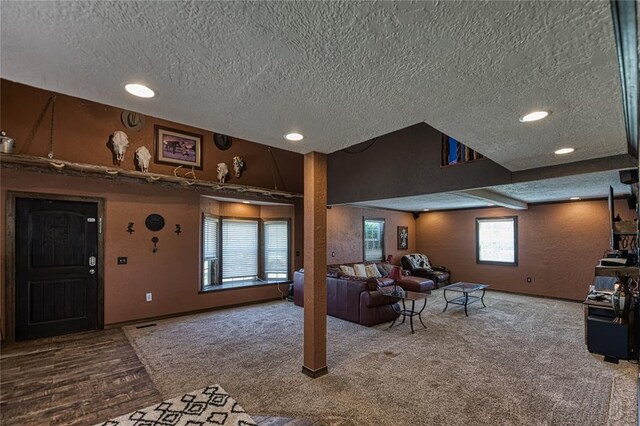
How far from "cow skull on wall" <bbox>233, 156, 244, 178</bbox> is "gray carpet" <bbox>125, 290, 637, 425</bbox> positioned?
110 inches

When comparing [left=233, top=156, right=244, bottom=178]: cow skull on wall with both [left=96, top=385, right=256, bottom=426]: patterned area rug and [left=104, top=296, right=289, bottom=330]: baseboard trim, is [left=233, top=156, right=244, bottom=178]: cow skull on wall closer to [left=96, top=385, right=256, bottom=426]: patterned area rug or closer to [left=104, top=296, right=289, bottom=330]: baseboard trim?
[left=104, top=296, right=289, bottom=330]: baseboard trim

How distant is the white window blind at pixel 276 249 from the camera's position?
6.92 metres

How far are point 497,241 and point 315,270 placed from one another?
672 cm

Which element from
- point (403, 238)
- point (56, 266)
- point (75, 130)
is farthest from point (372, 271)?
A: point (75, 130)

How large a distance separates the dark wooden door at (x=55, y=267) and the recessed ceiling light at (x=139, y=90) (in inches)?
143

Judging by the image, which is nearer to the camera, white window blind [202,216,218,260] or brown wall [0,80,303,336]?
brown wall [0,80,303,336]

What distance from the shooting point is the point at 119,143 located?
15.4 feet

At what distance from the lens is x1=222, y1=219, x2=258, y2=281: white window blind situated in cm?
641

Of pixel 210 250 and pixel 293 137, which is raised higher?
pixel 293 137

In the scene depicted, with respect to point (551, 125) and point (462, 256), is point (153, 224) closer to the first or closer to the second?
point (551, 125)

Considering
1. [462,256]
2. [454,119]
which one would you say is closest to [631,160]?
[454,119]

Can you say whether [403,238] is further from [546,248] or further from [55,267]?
[55,267]

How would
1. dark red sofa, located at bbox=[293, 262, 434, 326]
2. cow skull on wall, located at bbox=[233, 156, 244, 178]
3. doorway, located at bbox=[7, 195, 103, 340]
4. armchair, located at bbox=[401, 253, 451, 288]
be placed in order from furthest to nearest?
armchair, located at bbox=[401, 253, 451, 288], cow skull on wall, located at bbox=[233, 156, 244, 178], dark red sofa, located at bbox=[293, 262, 434, 326], doorway, located at bbox=[7, 195, 103, 340]

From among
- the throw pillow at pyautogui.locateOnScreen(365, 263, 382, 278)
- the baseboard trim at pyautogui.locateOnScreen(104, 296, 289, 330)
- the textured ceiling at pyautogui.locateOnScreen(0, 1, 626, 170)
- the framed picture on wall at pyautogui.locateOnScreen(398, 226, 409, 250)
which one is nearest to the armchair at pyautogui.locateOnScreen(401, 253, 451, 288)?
the framed picture on wall at pyautogui.locateOnScreen(398, 226, 409, 250)
